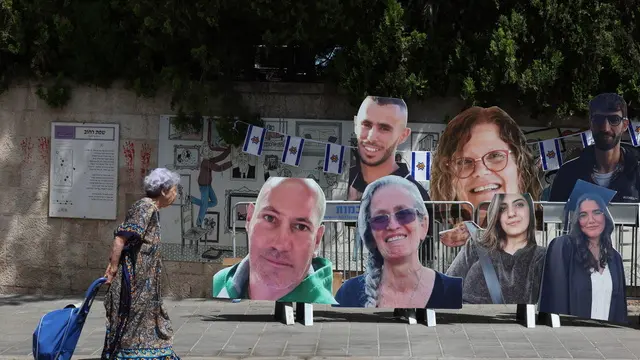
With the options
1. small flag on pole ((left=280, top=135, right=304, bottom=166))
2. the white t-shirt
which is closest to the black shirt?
the white t-shirt

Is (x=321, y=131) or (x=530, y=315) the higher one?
(x=321, y=131)

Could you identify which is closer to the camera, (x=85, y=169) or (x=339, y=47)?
(x=339, y=47)

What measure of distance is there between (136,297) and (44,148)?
5.40m

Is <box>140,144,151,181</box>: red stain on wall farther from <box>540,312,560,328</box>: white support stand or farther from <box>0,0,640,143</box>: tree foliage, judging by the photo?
<box>540,312,560,328</box>: white support stand

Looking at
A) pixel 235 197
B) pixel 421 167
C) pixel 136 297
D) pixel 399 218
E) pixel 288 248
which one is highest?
pixel 421 167

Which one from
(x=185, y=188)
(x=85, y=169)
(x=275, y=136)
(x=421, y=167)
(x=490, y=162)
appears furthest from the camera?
(x=85, y=169)

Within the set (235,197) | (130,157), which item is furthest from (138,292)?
(130,157)

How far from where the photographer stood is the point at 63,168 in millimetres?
12188

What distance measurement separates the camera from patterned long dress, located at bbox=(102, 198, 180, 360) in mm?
7395

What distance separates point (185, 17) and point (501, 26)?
366 cm

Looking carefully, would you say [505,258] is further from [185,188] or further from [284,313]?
[185,188]

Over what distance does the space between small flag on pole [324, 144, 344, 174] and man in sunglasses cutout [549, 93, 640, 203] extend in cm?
240

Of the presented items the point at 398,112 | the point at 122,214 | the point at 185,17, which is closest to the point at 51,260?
the point at 122,214

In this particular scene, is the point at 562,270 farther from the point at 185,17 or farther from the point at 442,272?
the point at 185,17
